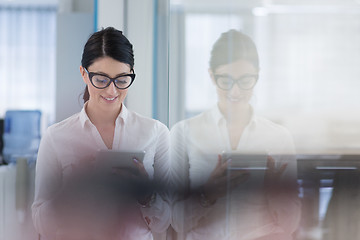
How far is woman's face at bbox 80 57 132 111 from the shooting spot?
28.1 inches

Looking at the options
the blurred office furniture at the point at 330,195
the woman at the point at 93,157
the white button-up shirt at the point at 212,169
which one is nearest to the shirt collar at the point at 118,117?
the woman at the point at 93,157

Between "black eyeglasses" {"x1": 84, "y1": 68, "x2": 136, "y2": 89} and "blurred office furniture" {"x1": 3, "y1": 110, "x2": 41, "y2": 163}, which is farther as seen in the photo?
"blurred office furniture" {"x1": 3, "y1": 110, "x2": 41, "y2": 163}

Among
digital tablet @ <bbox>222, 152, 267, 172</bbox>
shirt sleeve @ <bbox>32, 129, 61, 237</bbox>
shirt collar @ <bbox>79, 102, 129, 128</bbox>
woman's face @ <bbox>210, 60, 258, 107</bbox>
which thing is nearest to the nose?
woman's face @ <bbox>210, 60, 258, 107</bbox>

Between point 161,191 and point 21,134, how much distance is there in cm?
45

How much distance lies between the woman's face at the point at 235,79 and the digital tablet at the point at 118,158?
22 centimetres

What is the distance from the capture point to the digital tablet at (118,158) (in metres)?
0.77

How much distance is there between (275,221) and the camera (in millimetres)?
786

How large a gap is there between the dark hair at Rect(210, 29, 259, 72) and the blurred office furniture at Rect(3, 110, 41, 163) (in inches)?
18.7

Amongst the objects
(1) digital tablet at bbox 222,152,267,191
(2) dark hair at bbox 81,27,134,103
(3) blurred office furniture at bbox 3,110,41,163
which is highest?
(2) dark hair at bbox 81,27,134,103

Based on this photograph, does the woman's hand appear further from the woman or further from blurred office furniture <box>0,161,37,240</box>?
blurred office furniture <box>0,161,37,240</box>

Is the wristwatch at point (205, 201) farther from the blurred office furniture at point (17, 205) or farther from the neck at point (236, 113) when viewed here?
the blurred office furniture at point (17, 205)

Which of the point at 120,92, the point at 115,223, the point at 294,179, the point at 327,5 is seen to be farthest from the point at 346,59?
the point at 115,223

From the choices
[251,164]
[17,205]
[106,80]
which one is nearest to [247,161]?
[251,164]

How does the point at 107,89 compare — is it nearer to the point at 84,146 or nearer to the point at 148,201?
the point at 84,146
